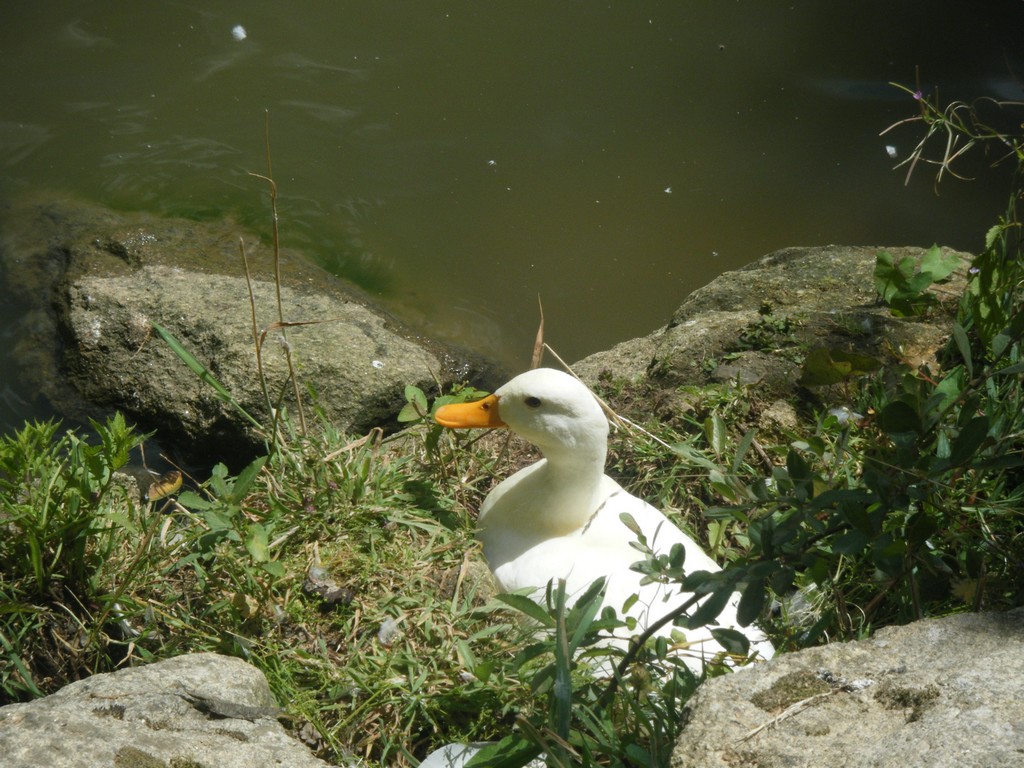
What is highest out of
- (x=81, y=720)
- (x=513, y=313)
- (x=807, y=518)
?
(x=807, y=518)

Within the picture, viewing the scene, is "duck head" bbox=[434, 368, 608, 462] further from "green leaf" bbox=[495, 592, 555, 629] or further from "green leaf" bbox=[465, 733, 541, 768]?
"green leaf" bbox=[465, 733, 541, 768]

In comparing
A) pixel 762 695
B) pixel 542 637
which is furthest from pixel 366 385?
pixel 762 695

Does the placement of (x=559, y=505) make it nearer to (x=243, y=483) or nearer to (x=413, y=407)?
(x=413, y=407)

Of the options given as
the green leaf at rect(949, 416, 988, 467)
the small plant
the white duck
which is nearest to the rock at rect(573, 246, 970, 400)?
the small plant

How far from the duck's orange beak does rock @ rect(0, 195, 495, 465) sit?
2.68 feet

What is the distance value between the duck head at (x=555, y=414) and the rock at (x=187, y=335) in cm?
106

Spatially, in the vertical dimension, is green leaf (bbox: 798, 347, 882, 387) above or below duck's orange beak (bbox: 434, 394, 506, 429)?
above

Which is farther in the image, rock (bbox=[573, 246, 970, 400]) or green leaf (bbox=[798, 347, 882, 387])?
rock (bbox=[573, 246, 970, 400])

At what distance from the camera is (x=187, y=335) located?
4.00 m

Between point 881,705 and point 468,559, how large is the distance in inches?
57.1

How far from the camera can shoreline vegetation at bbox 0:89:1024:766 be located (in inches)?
69.9

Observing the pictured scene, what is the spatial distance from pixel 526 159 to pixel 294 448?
10.6 ft

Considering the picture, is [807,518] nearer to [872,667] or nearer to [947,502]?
[872,667]

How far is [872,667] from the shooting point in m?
1.57
